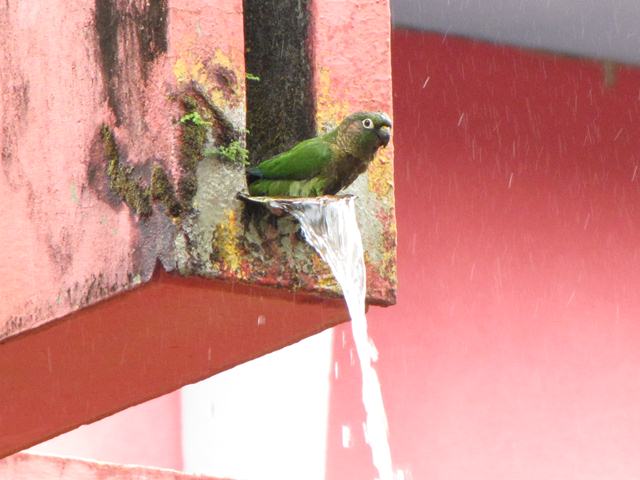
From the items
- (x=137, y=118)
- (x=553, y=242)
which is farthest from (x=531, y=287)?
(x=137, y=118)

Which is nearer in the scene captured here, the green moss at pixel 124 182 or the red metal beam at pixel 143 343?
the green moss at pixel 124 182

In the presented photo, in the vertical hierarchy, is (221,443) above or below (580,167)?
below

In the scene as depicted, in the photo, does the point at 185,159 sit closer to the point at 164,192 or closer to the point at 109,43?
the point at 164,192

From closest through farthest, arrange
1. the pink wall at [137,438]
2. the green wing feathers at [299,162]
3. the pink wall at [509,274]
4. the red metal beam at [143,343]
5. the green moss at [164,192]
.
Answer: the green moss at [164,192], the red metal beam at [143,343], the green wing feathers at [299,162], the pink wall at [509,274], the pink wall at [137,438]

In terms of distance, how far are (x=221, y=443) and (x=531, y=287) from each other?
1.33 meters

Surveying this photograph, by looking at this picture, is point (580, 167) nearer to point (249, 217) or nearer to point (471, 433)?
point (471, 433)

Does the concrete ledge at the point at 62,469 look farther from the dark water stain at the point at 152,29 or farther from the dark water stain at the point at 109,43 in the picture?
the dark water stain at the point at 152,29

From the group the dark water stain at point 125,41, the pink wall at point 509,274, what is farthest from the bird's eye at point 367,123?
the pink wall at point 509,274

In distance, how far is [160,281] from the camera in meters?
3.54

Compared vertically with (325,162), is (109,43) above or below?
above

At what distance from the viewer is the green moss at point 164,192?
352 cm

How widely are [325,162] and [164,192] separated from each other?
1.61 ft

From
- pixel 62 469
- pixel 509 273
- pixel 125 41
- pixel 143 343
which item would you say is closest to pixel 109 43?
pixel 125 41

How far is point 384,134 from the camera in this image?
3.88 metres
